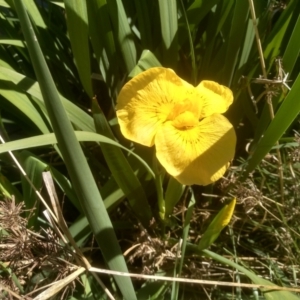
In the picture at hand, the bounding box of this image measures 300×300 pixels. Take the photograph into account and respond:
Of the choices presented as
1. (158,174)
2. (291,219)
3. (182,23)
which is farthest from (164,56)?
(291,219)

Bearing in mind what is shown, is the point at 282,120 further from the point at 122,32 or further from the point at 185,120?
the point at 122,32

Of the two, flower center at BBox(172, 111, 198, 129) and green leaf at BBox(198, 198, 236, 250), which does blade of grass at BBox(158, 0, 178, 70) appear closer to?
flower center at BBox(172, 111, 198, 129)

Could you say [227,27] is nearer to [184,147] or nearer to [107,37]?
[107,37]

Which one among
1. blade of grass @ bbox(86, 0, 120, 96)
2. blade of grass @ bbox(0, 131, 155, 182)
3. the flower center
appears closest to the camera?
blade of grass @ bbox(0, 131, 155, 182)

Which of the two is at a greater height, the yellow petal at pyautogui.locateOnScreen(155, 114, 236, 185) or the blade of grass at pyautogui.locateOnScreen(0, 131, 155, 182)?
the blade of grass at pyautogui.locateOnScreen(0, 131, 155, 182)

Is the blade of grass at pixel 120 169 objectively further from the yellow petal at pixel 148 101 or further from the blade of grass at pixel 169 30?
the blade of grass at pixel 169 30

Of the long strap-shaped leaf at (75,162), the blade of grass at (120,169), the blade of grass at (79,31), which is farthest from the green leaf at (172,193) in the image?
the blade of grass at (79,31)

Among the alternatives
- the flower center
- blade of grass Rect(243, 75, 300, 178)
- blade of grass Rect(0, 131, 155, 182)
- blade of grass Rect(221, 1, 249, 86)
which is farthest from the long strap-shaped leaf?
blade of grass Rect(221, 1, 249, 86)

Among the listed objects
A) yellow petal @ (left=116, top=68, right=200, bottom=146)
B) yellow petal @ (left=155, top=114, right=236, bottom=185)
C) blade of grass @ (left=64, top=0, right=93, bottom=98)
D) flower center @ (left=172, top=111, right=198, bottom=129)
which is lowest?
yellow petal @ (left=155, top=114, right=236, bottom=185)
